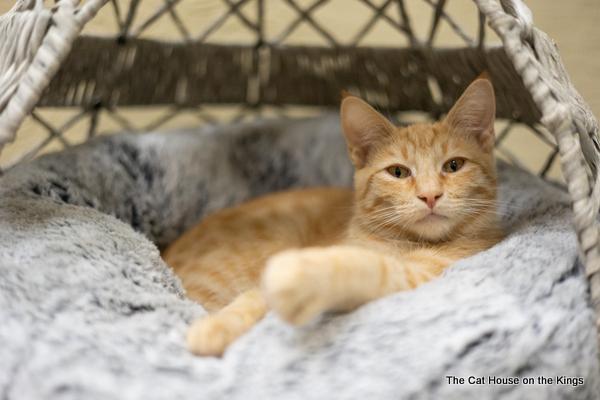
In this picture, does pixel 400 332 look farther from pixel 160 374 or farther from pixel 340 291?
pixel 160 374

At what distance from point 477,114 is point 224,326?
69 cm

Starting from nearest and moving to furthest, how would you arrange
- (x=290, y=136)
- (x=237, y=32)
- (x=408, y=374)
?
(x=408, y=374)
(x=290, y=136)
(x=237, y=32)

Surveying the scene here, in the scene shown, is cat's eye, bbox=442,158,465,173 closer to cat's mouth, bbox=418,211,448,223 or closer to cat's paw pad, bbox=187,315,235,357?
cat's mouth, bbox=418,211,448,223

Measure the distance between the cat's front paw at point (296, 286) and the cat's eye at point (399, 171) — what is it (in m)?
0.50

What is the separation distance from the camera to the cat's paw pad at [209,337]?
0.76 meters

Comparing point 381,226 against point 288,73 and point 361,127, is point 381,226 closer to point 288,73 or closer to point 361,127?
point 361,127

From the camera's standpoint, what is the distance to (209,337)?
0.77 m

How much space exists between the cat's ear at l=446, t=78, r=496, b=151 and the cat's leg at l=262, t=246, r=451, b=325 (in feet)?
1.44

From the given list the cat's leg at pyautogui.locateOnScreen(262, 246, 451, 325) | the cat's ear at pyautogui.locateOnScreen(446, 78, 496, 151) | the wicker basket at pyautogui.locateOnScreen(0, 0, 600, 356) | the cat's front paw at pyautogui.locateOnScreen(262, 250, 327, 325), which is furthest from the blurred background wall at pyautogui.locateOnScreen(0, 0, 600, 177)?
the cat's front paw at pyautogui.locateOnScreen(262, 250, 327, 325)

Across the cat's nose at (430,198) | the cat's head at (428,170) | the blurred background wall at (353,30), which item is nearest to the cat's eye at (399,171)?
the cat's head at (428,170)

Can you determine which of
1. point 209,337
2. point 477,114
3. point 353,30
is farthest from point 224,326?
point 353,30

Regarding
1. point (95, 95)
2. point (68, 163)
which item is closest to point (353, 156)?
point (68, 163)

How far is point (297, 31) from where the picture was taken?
2.02 m

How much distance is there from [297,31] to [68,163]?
1073 mm
